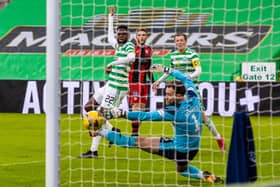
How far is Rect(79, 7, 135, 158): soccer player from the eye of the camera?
8.99 m

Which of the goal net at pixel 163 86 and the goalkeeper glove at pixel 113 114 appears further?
the goal net at pixel 163 86

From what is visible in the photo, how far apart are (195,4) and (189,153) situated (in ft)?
36.8

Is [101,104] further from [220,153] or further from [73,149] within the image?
[220,153]

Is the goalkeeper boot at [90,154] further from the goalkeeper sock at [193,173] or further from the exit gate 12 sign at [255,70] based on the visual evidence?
the exit gate 12 sign at [255,70]

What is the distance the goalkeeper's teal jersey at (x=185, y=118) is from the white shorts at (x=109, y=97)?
238 cm

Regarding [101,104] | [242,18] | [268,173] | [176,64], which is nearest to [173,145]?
[268,173]

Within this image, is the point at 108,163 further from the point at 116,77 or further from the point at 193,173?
the point at 193,173

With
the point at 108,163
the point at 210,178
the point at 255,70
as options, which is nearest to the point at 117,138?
the point at 210,178

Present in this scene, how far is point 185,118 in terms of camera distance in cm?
702

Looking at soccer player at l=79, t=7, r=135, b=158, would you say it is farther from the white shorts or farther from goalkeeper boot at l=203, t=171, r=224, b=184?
goalkeeper boot at l=203, t=171, r=224, b=184

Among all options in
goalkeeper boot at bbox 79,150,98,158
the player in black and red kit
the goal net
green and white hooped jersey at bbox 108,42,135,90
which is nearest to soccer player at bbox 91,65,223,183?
the goal net

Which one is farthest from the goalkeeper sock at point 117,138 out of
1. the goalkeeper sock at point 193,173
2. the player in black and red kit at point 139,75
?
the player in black and red kit at point 139,75

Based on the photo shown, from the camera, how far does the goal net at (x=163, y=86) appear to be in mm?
8078

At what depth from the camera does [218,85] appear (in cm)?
1532
